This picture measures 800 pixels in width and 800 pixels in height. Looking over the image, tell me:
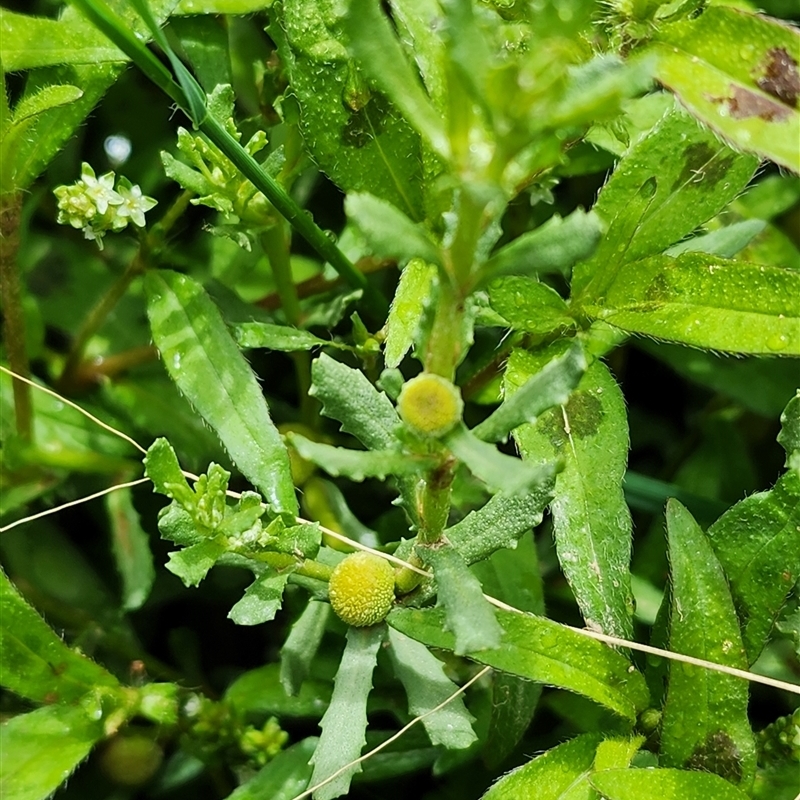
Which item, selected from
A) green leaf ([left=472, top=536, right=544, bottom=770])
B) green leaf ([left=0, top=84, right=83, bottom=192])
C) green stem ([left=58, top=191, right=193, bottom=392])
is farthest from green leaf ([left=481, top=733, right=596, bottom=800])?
green leaf ([left=0, top=84, right=83, bottom=192])

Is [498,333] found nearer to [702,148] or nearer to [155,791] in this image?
[702,148]

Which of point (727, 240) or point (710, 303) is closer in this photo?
point (710, 303)

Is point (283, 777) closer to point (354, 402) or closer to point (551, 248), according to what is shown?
point (354, 402)

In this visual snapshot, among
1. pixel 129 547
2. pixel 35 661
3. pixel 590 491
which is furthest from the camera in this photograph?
pixel 129 547

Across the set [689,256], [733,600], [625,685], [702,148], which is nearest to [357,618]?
[625,685]

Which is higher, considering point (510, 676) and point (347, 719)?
point (347, 719)

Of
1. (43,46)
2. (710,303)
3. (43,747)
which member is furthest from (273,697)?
(43,46)

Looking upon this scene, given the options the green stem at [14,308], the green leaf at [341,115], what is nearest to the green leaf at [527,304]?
the green leaf at [341,115]
